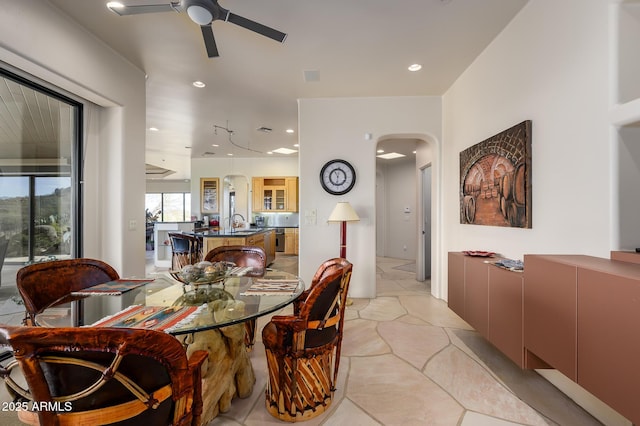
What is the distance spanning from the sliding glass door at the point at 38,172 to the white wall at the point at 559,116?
160 inches

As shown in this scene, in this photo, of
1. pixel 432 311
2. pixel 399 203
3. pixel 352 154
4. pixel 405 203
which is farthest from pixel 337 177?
pixel 399 203

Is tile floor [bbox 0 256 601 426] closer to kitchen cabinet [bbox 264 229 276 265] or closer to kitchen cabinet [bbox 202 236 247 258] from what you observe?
kitchen cabinet [bbox 202 236 247 258]

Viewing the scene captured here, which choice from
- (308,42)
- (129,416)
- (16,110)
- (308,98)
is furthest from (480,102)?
(16,110)

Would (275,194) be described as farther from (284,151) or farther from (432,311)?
(432,311)

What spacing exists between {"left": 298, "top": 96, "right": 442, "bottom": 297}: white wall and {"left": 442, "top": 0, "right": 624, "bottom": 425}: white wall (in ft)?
3.90

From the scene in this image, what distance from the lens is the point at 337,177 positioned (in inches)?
159

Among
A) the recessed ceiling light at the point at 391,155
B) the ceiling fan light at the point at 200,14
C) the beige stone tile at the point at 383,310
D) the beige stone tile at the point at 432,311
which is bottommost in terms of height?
the beige stone tile at the point at 383,310

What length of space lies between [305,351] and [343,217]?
216cm

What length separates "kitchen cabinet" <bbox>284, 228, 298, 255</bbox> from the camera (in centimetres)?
815

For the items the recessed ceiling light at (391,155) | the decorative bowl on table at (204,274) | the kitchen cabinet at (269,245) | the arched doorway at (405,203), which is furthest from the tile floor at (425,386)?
the recessed ceiling light at (391,155)

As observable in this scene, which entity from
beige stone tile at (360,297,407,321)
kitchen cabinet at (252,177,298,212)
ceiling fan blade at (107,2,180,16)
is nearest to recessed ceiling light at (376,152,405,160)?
kitchen cabinet at (252,177,298,212)

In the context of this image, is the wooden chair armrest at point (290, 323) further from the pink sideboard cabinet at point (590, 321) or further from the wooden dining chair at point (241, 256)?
the pink sideboard cabinet at point (590, 321)

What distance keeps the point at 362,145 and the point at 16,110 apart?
11.7 ft

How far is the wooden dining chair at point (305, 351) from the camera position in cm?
154
